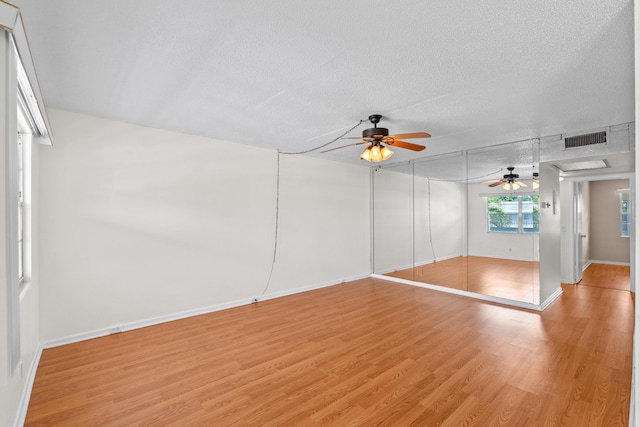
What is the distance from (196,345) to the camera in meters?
3.04

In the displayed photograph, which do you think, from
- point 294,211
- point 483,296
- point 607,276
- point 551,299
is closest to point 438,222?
point 483,296

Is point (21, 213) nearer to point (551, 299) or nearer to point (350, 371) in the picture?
point (350, 371)

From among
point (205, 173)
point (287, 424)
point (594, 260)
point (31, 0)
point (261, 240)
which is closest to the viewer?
point (31, 0)

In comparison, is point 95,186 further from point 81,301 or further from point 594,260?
point 594,260

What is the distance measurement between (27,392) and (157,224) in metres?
1.94

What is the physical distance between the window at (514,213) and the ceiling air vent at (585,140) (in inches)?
32.1

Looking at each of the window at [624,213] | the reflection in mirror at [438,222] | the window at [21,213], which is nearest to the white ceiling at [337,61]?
the window at [21,213]

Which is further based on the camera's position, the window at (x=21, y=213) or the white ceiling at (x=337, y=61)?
the window at (x=21, y=213)

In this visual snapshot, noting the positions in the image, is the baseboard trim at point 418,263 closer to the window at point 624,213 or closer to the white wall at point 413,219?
the white wall at point 413,219

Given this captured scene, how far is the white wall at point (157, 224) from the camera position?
3039 millimetres

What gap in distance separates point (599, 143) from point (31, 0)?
570 cm

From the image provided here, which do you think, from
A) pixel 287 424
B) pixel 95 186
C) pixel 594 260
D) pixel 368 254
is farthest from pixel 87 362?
pixel 594 260

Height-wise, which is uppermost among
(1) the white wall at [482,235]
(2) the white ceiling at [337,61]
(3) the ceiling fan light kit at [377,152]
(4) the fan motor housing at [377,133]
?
(2) the white ceiling at [337,61]

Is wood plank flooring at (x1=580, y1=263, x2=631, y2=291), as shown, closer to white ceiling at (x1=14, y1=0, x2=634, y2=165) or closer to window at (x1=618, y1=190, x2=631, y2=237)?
window at (x1=618, y1=190, x2=631, y2=237)
